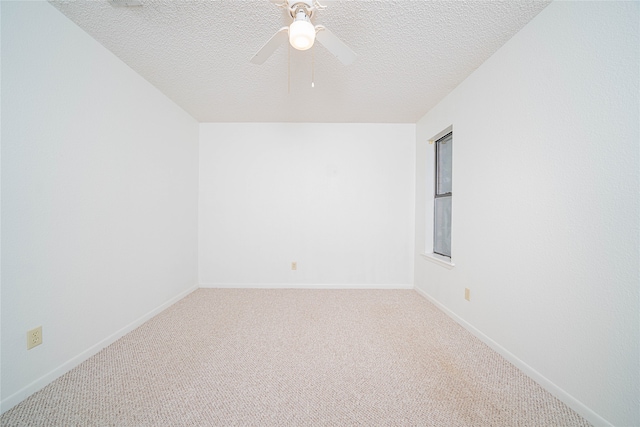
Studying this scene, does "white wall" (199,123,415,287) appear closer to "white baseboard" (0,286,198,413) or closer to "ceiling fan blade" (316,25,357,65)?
"white baseboard" (0,286,198,413)

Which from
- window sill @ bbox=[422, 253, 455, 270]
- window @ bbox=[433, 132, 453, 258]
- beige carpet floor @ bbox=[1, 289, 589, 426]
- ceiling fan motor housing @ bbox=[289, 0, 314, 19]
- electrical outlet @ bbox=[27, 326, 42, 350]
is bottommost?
beige carpet floor @ bbox=[1, 289, 589, 426]

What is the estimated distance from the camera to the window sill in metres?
2.46

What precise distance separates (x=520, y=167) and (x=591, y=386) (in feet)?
3.96

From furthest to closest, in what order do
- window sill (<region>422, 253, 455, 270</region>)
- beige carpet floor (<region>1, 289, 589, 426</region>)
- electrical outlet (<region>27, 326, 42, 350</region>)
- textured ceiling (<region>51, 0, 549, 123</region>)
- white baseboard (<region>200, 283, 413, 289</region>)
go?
white baseboard (<region>200, 283, 413, 289</region>) < window sill (<region>422, 253, 455, 270</region>) < textured ceiling (<region>51, 0, 549, 123</region>) < electrical outlet (<region>27, 326, 42, 350</region>) < beige carpet floor (<region>1, 289, 589, 426</region>)

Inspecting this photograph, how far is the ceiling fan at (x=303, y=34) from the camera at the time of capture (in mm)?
1183

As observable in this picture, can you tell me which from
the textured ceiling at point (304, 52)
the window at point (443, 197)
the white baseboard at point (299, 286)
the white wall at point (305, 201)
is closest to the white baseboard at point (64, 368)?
the white baseboard at point (299, 286)

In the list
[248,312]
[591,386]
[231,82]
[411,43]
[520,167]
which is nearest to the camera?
[591,386]

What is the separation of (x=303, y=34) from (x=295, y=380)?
6.09ft

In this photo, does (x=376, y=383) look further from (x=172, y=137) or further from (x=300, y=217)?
(x=172, y=137)

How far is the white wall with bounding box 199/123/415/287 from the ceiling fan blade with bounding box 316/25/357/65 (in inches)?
75.6

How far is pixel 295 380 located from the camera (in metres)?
1.50

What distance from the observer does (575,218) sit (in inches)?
50.7

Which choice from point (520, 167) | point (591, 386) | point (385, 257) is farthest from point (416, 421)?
point (385, 257)

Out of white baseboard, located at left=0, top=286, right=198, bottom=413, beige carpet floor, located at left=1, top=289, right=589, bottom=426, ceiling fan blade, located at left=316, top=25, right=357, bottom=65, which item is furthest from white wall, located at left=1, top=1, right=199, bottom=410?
ceiling fan blade, located at left=316, top=25, right=357, bottom=65
